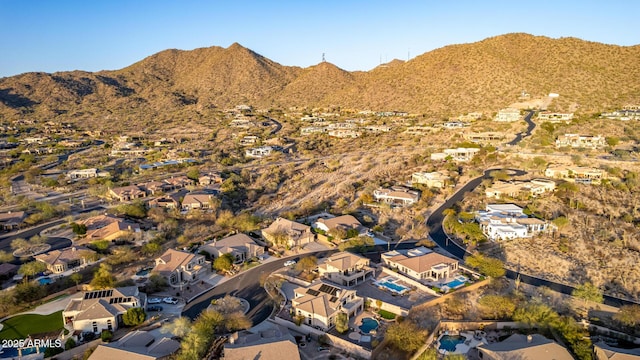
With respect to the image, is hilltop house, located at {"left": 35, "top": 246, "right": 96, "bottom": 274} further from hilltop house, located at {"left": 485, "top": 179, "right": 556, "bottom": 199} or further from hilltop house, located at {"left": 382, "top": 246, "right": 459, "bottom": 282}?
hilltop house, located at {"left": 485, "top": 179, "right": 556, "bottom": 199}

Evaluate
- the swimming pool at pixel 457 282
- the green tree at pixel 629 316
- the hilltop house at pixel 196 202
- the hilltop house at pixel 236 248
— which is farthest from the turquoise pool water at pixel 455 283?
the hilltop house at pixel 196 202

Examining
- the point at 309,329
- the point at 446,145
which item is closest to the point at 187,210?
the point at 309,329

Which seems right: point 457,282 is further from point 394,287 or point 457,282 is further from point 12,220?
point 12,220

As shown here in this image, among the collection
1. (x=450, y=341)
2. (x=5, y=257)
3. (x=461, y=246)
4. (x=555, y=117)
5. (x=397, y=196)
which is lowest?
(x=450, y=341)

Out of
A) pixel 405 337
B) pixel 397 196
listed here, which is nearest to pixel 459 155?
pixel 397 196

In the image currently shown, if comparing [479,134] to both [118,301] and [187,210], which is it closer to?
[187,210]

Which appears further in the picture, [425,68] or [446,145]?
[425,68]

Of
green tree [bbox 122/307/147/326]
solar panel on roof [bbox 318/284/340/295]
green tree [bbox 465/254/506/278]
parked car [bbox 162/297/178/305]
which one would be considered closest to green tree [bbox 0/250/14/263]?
parked car [bbox 162/297/178/305]
